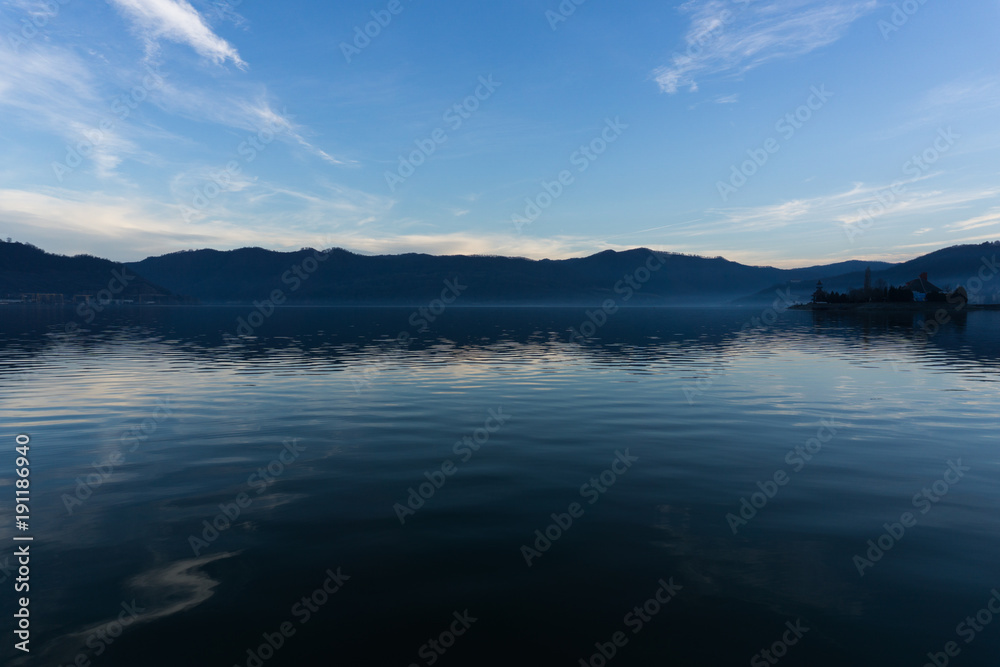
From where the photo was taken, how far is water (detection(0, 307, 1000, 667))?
7254mm

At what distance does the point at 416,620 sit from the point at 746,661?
14.8ft

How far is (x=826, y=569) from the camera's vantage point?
912cm

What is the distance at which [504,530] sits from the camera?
35.0 ft

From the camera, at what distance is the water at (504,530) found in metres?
7.25

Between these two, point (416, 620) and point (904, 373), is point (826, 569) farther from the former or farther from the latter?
point (904, 373)

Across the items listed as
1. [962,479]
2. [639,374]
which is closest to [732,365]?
[639,374]

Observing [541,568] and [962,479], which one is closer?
[541,568]
